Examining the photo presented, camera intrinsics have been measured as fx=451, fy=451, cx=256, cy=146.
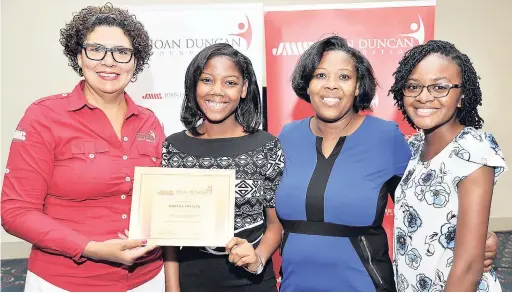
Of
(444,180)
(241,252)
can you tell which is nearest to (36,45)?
(241,252)

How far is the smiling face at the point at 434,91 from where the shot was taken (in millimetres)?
1930

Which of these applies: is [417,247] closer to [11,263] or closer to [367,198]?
[367,198]

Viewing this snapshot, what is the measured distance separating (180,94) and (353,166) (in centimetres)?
167

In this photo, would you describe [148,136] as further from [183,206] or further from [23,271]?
[23,271]

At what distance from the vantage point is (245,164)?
218 centimetres

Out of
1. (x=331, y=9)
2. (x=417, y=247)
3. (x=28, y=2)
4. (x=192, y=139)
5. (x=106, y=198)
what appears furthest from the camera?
(x=28, y=2)

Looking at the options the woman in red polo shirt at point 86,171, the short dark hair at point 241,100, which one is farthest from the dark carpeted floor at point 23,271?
the short dark hair at point 241,100

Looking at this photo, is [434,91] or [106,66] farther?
[106,66]

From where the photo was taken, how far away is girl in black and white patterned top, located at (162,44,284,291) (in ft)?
7.15

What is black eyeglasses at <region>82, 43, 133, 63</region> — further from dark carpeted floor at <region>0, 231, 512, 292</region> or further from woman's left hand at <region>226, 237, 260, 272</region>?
Result: dark carpeted floor at <region>0, 231, 512, 292</region>

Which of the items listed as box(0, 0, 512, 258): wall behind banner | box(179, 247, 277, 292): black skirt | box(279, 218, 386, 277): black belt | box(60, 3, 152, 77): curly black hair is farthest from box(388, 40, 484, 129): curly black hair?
box(0, 0, 512, 258): wall behind banner

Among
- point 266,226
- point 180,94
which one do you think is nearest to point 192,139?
point 266,226

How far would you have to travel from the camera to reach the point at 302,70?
7.72 ft

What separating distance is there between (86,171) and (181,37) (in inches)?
64.3
